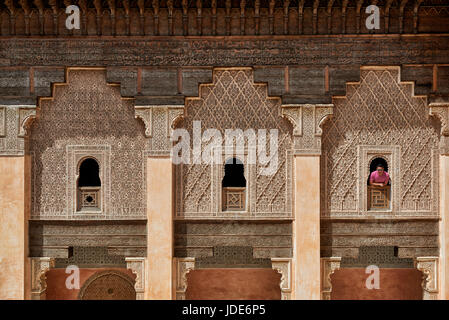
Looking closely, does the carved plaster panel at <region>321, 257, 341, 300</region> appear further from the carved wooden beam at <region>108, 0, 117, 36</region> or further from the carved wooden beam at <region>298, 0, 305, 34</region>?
the carved wooden beam at <region>108, 0, 117, 36</region>

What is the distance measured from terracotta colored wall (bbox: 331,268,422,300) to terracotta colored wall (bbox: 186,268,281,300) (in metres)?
0.95

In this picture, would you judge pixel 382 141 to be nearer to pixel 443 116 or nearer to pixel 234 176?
pixel 443 116

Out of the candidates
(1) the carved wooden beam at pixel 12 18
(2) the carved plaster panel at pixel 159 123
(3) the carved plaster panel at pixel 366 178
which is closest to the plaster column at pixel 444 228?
(3) the carved plaster panel at pixel 366 178

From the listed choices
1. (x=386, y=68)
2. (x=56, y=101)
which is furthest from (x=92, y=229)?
(x=386, y=68)

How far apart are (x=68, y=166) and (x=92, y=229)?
0.84 metres

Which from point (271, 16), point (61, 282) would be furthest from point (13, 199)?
point (271, 16)

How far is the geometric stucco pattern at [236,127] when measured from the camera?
501 cm

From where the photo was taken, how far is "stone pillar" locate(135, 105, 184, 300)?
4.93 meters

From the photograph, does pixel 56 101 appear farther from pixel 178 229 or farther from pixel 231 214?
pixel 231 214

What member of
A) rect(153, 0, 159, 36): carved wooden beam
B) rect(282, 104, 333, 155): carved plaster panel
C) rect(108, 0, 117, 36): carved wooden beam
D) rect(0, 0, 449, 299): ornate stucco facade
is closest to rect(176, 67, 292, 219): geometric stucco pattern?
rect(0, 0, 449, 299): ornate stucco facade

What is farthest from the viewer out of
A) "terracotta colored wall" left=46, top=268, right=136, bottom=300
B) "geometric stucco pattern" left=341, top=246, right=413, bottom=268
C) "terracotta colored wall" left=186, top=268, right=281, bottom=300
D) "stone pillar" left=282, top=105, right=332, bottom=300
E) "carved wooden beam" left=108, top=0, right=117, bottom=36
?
"terracotta colored wall" left=186, top=268, right=281, bottom=300

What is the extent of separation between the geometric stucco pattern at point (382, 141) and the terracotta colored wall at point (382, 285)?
1.45m

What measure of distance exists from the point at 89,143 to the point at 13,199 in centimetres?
112

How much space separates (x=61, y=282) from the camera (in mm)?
5984
